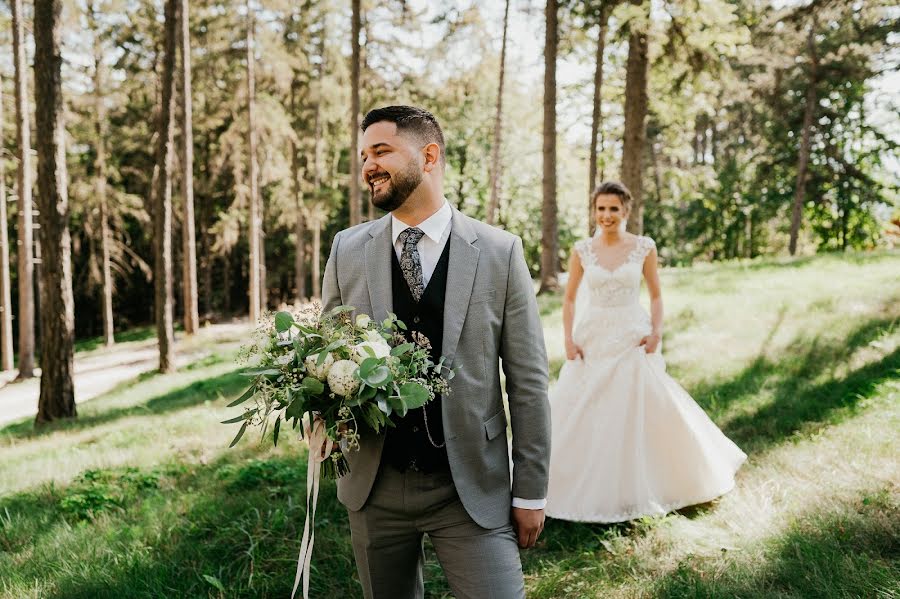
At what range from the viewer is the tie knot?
7.72 feet

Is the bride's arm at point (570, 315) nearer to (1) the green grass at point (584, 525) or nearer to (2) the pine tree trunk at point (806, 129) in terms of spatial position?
(1) the green grass at point (584, 525)

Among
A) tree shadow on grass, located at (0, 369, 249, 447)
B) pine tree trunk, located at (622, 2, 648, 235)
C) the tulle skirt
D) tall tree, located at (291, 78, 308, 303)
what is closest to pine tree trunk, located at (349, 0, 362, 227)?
tree shadow on grass, located at (0, 369, 249, 447)

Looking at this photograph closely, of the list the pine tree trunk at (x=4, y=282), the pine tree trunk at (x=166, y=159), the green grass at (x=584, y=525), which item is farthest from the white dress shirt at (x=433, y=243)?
the pine tree trunk at (x=4, y=282)

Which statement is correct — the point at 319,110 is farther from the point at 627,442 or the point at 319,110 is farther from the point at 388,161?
the point at 388,161

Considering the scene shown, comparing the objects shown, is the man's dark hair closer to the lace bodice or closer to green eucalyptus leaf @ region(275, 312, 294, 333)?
green eucalyptus leaf @ region(275, 312, 294, 333)

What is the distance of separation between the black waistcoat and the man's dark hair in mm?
431

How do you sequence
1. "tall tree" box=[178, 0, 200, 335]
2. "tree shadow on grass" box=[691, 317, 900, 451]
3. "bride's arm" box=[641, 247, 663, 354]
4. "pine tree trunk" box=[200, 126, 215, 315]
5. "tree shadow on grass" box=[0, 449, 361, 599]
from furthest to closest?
"pine tree trunk" box=[200, 126, 215, 315], "tall tree" box=[178, 0, 200, 335], "tree shadow on grass" box=[691, 317, 900, 451], "bride's arm" box=[641, 247, 663, 354], "tree shadow on grass" box=[0, 449, 361, 599]

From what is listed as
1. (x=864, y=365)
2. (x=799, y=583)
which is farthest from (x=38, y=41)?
(x=864, y=365)

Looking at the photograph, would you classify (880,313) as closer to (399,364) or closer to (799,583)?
(799,583)

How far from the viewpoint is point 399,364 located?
2.01 meters

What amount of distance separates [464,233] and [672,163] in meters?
29.2

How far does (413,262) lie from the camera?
2.33 metres

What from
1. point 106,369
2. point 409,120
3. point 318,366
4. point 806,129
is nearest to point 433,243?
point 409,120

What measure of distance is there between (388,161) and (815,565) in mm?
3150
